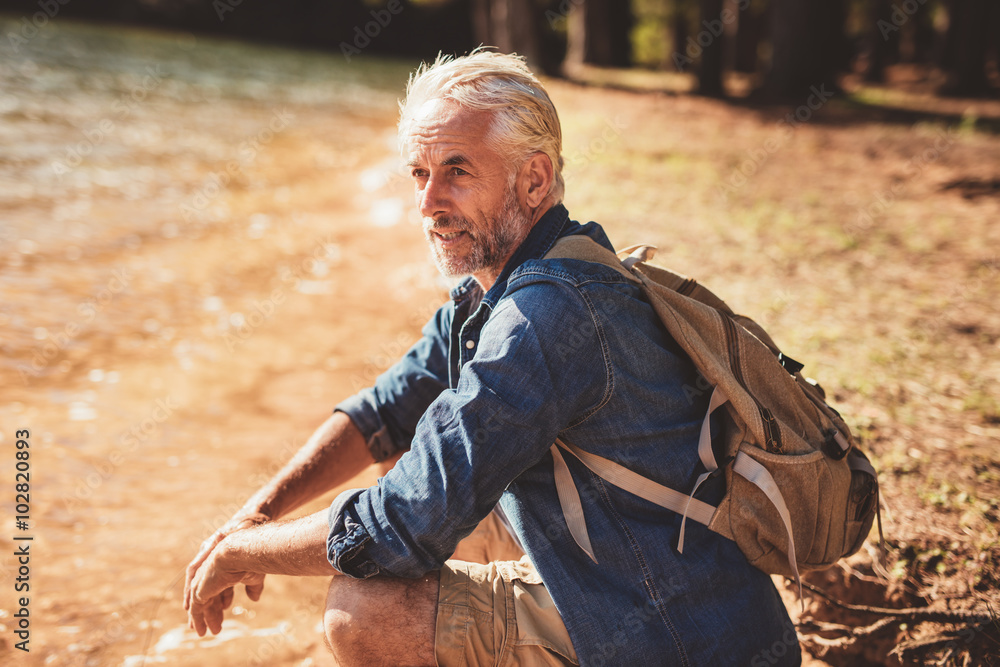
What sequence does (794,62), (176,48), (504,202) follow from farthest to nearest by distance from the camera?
(176,48), (794,62), (504,202)

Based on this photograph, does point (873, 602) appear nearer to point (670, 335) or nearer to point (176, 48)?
point (670, 335)

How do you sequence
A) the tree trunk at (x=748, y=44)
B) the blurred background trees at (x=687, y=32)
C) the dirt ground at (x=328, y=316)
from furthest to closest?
1. the tree trunk at (x=748, y=44)
2. the blurred background trees at (x=687, y=32)
3. the dirt ground at (x=328, y=316)

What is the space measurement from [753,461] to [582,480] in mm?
397

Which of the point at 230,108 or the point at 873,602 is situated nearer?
the point at 873,602

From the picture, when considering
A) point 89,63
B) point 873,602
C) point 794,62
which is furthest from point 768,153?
point 89,63

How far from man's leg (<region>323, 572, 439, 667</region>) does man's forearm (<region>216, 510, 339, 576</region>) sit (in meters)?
0.08

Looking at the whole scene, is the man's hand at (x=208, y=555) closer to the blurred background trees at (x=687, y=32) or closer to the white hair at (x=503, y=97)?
the white hair at (x=503, y=97)

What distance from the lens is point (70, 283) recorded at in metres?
5.66

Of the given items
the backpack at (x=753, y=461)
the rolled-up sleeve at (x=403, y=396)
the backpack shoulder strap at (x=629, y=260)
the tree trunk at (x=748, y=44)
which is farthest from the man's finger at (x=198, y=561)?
the tree trunk at (x=748, y=44)

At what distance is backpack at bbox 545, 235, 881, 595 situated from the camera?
1.61 metres

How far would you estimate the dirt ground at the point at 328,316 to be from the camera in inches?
96.0

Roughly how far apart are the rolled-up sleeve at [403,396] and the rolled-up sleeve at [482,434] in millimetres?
625

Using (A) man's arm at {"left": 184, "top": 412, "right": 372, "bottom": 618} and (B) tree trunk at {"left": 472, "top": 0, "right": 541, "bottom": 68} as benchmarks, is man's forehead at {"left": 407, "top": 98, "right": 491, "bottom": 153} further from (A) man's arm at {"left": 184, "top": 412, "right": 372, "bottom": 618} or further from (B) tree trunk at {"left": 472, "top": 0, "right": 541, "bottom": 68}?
(B) tree trunk at {"left": 472, "top": 0, "right": 541, "bottom": 68}

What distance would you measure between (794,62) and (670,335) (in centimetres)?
1347
